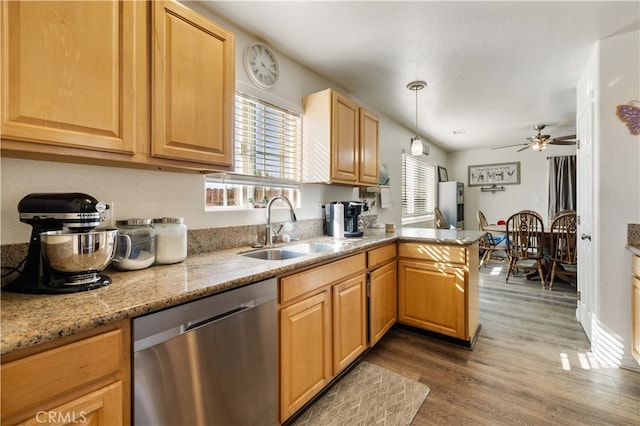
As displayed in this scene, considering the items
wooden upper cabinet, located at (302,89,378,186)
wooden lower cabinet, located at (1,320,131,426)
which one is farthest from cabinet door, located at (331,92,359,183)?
wooden lower cabinet, located at (1,320,131,426)

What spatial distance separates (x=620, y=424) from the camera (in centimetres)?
154

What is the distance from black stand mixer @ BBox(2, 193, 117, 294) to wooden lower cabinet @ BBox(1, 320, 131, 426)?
297 millimetres

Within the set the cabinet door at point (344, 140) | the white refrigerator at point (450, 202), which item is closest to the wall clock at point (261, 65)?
the cabinet door at point (344, 140)

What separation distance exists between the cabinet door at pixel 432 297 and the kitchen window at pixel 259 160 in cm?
121

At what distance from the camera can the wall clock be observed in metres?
2.08

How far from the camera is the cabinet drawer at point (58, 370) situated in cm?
67

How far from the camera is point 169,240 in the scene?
4.77ft

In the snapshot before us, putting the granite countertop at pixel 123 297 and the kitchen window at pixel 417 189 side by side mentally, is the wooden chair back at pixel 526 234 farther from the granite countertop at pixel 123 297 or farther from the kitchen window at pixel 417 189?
the granite countertop at pixel 123 297

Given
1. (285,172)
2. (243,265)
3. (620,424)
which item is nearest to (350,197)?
(285,172)

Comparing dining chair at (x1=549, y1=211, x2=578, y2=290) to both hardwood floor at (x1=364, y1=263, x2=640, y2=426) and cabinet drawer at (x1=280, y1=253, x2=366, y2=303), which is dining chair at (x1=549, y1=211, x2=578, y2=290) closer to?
hardwood floor at (x1=364, y1=263, x2=640, y2=426)

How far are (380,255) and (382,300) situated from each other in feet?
1.25

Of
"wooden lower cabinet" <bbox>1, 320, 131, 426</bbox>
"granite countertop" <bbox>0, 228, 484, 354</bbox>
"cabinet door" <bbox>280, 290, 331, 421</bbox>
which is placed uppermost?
"granite countertop" <bbox>0, 228, 484, 354</bbox>

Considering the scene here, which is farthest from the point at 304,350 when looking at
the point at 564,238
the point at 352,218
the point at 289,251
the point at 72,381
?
the point at 564,238

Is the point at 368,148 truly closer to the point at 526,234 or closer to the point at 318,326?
the point at 318,326
